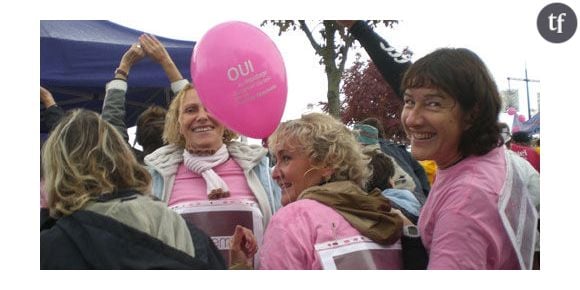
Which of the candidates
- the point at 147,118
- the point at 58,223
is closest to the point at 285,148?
the point at 58,223

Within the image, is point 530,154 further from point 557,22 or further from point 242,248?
point 242,248

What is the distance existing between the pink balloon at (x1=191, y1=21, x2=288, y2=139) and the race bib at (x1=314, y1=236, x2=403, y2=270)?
0.61 meters

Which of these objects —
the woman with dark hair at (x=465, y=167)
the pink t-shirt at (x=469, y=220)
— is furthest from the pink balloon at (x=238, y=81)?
the pink t-shirt at (x=469, y=220)

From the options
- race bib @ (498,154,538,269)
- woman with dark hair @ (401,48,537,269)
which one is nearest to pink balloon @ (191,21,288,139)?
woman with dark hair @ (401,48,537,269)

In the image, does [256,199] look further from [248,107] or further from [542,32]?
[542,32]

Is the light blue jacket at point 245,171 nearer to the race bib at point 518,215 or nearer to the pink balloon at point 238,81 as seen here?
the pink balloon at point 238,81

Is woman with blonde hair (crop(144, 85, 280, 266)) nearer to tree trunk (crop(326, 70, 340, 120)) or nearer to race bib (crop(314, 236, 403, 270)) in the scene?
tree trunk (crop(326, 70, 340, 120))

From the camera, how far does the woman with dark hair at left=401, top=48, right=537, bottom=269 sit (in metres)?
1.61

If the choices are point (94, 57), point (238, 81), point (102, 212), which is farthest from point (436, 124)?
point (94, 57)

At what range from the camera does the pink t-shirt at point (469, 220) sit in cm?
159

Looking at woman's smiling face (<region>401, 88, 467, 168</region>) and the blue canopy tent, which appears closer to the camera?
woman's smiling face (<region>401, 88, 467, 168</region>)

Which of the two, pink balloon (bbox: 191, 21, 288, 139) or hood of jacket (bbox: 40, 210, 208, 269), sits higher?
pink balloon (bbox: 191, 21, 288, 139)

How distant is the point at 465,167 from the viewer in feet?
5.54

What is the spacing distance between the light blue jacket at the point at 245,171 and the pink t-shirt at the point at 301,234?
0.64 meters
